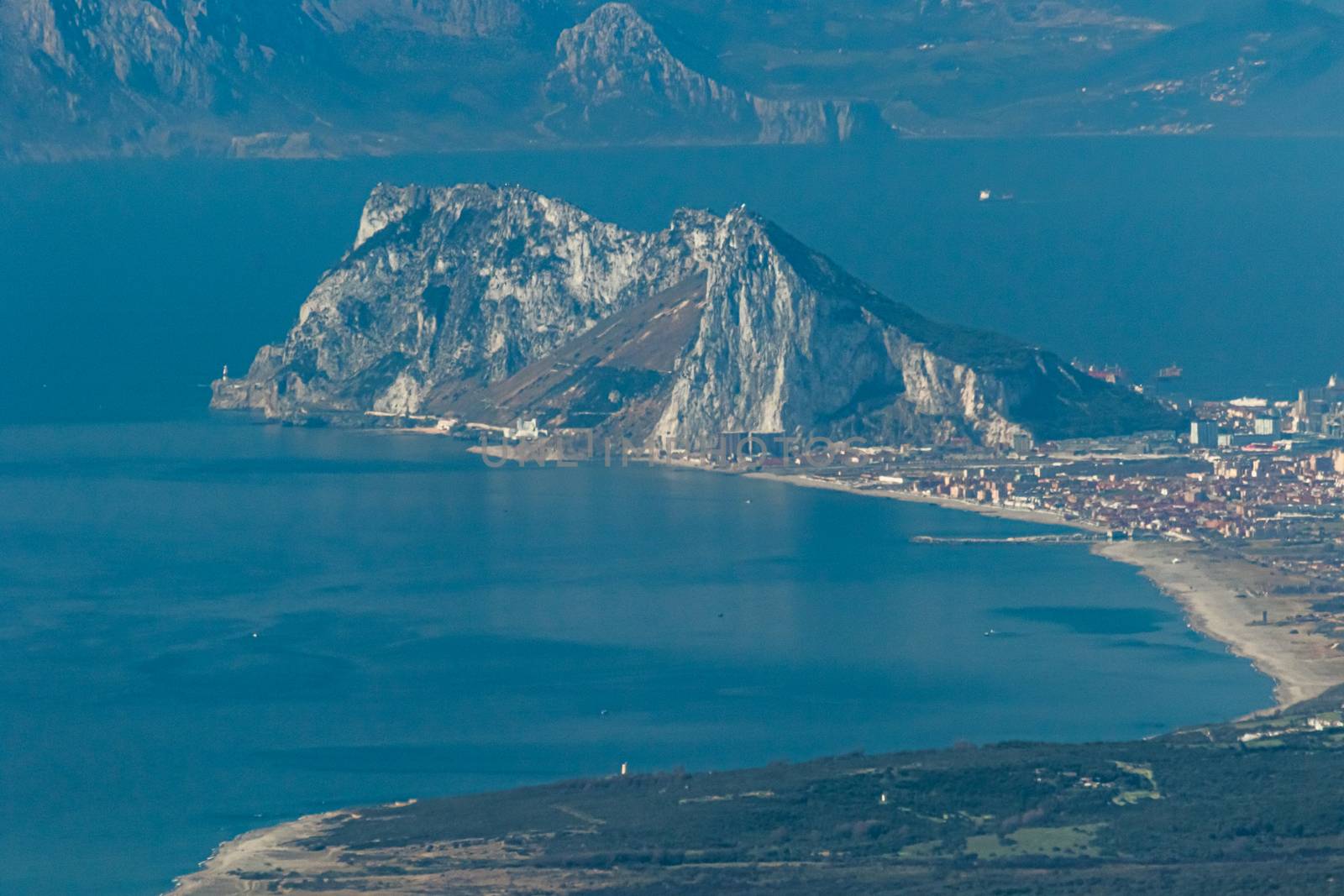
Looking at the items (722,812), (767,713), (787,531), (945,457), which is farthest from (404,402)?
(722,812)

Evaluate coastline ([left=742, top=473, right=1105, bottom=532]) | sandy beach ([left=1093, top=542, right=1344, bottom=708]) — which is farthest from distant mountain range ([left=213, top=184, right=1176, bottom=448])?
sandy beach ([left=1093, top=542, right=1344, bottom=708])

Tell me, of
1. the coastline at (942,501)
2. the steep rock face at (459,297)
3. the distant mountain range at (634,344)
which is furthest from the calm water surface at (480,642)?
the steep rock face at (459,297)

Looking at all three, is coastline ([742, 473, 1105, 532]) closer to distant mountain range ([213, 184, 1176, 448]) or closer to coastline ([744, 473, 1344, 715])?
coastline ([744, 473, 1344, 715])

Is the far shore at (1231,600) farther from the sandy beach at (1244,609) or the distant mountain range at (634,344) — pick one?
the distant mountain range at (634,344)

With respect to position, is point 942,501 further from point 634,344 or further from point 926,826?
point 926,826

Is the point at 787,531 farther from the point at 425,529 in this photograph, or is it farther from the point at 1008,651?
the point at 1008,651

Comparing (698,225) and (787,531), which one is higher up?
(698,225)
